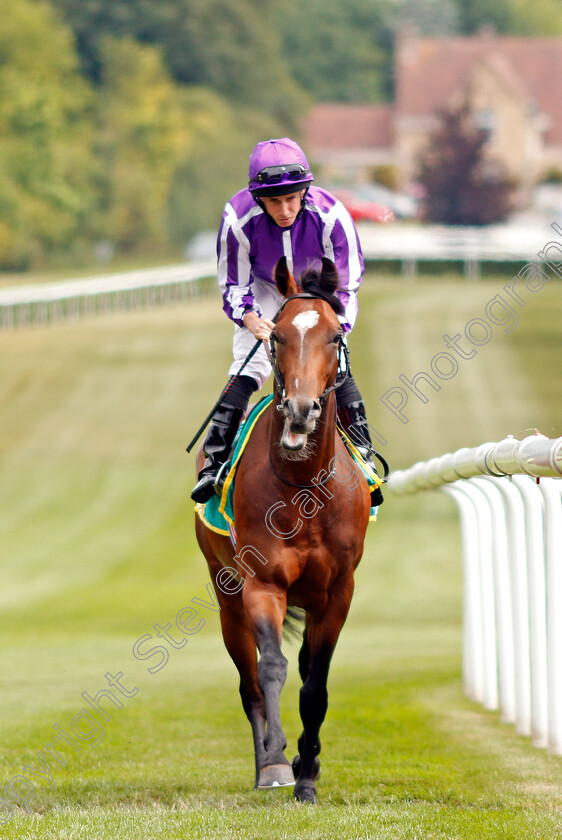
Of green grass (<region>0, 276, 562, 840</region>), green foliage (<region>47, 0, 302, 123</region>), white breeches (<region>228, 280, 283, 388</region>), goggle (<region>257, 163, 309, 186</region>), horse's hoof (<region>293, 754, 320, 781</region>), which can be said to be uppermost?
green foliage (<region>47, 0, 302, 123</region>)

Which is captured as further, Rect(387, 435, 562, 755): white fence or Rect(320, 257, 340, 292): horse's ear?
Rect(387, 435, 562, 755): white fence

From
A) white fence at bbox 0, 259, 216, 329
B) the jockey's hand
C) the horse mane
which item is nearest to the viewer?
the horse mane

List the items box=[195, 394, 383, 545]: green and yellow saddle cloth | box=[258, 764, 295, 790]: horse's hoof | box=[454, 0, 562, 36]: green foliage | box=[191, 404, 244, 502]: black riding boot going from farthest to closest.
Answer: box=[454, 0, 562, 36]: green foliage
box=[191, 404, 244, 502]: black riding boot
box=[195, 394, 383, 545]: green and yellow saddle cloth
box=[258, 764, 295, 790]: horse's hoof

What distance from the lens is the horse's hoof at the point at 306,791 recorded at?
4629 mm

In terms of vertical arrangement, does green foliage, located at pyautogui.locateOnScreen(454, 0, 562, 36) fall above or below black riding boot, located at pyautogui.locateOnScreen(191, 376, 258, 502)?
above

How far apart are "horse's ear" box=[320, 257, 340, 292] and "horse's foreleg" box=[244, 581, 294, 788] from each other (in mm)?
1164

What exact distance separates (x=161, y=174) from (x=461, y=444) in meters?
36.4

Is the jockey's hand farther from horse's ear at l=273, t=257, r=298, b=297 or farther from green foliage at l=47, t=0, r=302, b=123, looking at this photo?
green foliage at l=47, t=0, r=302, b=123

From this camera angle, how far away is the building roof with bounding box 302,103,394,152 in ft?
259

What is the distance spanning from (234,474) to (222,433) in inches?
12.4

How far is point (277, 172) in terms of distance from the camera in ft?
16.5

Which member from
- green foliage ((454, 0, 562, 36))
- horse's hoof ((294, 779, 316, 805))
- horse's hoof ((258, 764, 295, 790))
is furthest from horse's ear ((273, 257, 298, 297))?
green foliage ((454, 0, 562, 36))

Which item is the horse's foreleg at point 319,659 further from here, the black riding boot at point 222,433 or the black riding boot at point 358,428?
the black riding boot at point 222,433

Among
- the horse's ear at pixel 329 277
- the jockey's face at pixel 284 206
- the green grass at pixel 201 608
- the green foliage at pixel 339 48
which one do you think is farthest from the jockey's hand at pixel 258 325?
the green foliage at pixel 339 48
